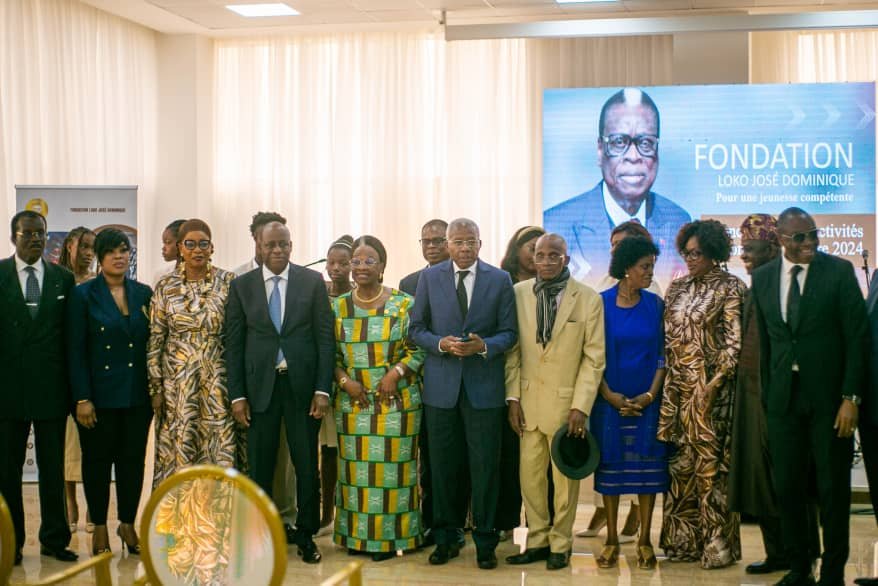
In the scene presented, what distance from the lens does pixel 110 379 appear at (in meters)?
5.89

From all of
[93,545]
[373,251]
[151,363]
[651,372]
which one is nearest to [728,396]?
[651,372]

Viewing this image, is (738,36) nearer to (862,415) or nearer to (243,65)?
(243,65)

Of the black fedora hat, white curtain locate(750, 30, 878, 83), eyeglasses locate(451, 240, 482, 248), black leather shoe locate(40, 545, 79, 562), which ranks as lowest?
black leather shoe locate(40, 545, 79, 562)

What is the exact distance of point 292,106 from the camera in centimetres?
1195

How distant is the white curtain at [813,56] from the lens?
10938 mm

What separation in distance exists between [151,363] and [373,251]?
4.33 feet

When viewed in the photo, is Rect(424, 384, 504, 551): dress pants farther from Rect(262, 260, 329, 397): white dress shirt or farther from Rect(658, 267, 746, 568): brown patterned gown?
Rect(658, 267, 746, 568): brown patterned gown

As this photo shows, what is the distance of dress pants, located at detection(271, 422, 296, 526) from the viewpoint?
21.3 ft

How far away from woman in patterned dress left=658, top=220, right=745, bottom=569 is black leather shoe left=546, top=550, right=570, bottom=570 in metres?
0.65

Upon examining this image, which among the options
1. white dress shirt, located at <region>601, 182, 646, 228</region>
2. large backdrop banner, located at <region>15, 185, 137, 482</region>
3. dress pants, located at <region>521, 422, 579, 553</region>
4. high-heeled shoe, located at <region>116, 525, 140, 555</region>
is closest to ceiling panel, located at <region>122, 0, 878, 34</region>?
white dress shirt, located at <region>601, 182, 646, 228</region>

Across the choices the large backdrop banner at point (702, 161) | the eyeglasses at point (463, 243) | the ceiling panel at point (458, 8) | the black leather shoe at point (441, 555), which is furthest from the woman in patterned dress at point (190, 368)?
the large backdrop banner at point (702, 161)

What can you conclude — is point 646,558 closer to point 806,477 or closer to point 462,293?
point 806,477

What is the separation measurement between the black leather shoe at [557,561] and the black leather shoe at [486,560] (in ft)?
0.94

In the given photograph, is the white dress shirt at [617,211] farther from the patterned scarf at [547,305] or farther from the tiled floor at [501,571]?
the patterned scarf at [547,305]
